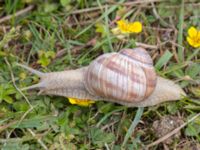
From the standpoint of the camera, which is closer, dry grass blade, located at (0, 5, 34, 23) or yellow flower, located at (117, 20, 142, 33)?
yellow flower, located at (117, 20, 142, 33)

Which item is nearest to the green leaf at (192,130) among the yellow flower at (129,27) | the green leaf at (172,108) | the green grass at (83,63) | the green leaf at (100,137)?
the green grass at (83,63)

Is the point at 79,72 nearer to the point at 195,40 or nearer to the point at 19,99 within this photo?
the point at 19,99

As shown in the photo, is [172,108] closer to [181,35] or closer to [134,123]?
[134,123]

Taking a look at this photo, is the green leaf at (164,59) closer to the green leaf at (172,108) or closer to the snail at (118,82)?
the snail at (118,82)

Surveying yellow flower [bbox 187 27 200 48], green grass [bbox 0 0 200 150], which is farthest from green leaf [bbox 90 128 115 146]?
yellow flower [bbox 187 27 200 48]

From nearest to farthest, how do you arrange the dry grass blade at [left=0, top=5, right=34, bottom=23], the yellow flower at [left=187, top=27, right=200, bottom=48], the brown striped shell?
the brown striped shell < the yellow flower at [left=187, top=27, right=200, bottom=48] < the dry grass blade at [left=0, top=5, right=34, bottom=23]

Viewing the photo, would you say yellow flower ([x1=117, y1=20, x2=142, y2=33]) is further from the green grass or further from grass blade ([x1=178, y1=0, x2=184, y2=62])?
grass blade ([x1=178, y1=0, x2=184, y2=62])

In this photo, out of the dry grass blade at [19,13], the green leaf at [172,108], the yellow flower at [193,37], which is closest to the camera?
the green leaf at [172,108]
